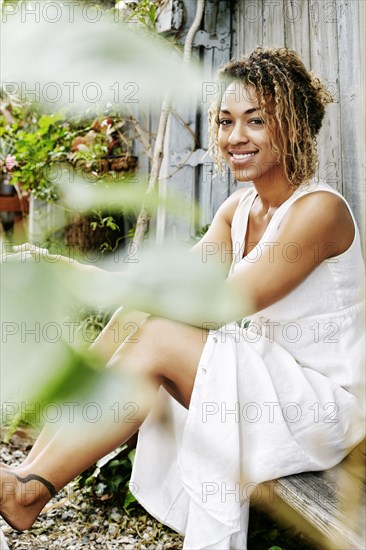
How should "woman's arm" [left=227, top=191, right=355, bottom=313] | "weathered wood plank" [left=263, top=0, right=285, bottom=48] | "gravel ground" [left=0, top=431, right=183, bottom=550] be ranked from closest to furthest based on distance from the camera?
"woman's arm" [left=227, top=191, right=355, bottom=313] < "gravel ground" [left=0, top=431, right=183, bottom=550] < "weathered wood plank" [left=263, top=0, right=285, bottom=48]

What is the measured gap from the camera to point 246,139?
1860mm

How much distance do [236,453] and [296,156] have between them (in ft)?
2.73

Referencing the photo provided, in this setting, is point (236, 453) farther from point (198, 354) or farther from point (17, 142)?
point (17, 142)

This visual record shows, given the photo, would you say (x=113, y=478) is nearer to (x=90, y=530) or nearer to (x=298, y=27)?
(x=90, y=530)

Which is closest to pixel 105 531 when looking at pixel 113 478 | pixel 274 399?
pixel 113 478

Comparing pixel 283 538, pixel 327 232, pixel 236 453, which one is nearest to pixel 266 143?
pixel 327 232

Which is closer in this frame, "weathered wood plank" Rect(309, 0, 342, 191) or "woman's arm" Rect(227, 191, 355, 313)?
"woman's arm" Rect(227, 191, 355, 313)

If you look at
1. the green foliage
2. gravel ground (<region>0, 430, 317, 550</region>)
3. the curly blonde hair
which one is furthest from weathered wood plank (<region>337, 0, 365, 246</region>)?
the green foliage

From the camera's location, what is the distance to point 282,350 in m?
1.75

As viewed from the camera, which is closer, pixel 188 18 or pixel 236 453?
pixel 236 453

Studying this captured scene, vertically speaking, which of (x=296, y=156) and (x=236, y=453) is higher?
(x=296, y=156)

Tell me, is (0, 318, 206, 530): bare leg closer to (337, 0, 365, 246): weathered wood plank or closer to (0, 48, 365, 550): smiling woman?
(0, 48, 365, 550): smiling woman

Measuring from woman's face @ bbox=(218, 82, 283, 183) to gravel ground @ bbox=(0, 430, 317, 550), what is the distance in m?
1.10

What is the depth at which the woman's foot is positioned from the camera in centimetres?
154
